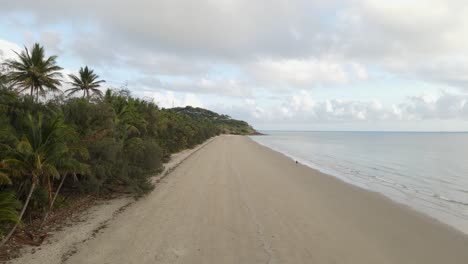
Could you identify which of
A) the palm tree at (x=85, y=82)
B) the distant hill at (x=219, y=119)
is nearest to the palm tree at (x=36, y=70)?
the palm tree at (x=85, y=82)

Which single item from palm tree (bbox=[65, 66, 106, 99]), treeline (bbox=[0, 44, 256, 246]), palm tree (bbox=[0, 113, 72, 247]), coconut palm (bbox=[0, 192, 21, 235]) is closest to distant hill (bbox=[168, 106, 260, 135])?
palm tree (bbox=[65, 66, 106, 99])

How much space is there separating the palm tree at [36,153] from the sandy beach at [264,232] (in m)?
1.40

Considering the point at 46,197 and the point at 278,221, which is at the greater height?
the point at 46,197

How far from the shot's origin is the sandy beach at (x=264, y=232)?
573cm

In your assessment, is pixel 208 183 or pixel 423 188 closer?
pixel 208 183

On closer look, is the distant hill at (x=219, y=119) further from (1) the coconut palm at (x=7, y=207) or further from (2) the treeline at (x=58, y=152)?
(1) the coconut palm at (x=7, y=207)

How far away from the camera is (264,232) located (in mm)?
7070

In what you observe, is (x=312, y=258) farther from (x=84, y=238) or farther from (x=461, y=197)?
(x=461, y=197)

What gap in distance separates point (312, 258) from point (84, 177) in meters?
7.38

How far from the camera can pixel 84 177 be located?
961 cm

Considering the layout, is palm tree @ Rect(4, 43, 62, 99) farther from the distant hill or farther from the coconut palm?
the distant hill

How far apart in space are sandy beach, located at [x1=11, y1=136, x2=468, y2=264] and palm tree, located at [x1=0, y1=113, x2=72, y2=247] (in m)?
1.40

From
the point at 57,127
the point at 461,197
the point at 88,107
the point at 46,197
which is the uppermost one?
the point at 88,107

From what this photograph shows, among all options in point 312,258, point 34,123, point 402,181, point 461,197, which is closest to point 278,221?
point 312,258
